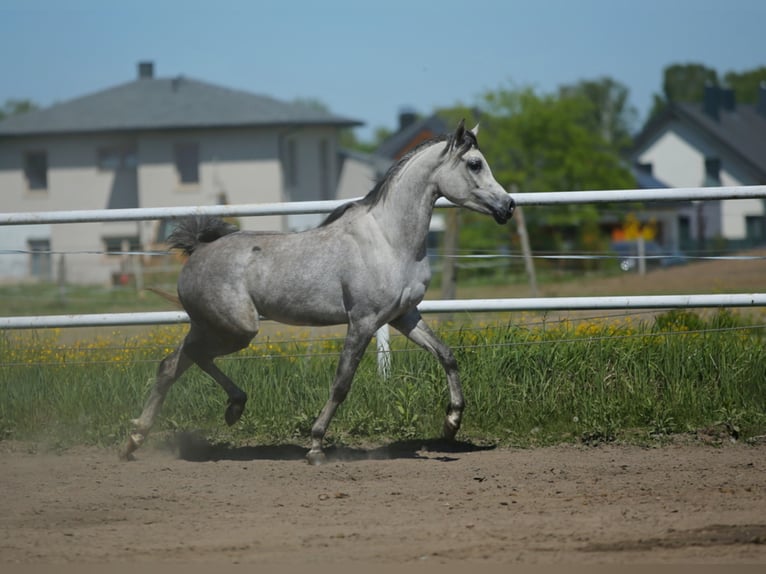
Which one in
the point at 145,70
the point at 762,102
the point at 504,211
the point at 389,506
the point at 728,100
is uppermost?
the point at 145,70

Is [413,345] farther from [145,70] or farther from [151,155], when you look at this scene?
[145,70]

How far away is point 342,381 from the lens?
679 cm

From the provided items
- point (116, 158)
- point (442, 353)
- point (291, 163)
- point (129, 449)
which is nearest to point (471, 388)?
point (442, 353)

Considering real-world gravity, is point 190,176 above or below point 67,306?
above

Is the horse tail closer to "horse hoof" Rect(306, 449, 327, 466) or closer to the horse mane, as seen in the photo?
the horse mane

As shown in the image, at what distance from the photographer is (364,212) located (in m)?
6.93

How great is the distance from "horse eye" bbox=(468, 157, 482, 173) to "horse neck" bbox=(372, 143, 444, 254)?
20cm

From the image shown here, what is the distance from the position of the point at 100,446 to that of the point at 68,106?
48.6 m

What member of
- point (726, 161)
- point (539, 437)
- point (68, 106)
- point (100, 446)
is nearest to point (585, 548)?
point (539, 437)

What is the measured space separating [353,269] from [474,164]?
1001 mm

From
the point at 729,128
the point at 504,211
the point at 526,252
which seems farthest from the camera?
the point at 729,128

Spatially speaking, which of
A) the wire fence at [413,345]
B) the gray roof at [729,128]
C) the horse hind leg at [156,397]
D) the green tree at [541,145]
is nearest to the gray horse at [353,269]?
the horse hind leg at [156,397]

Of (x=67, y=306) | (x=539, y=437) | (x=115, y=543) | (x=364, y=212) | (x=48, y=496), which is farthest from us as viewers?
(x=67, y=306)

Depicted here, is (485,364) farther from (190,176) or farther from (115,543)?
(190,176)
